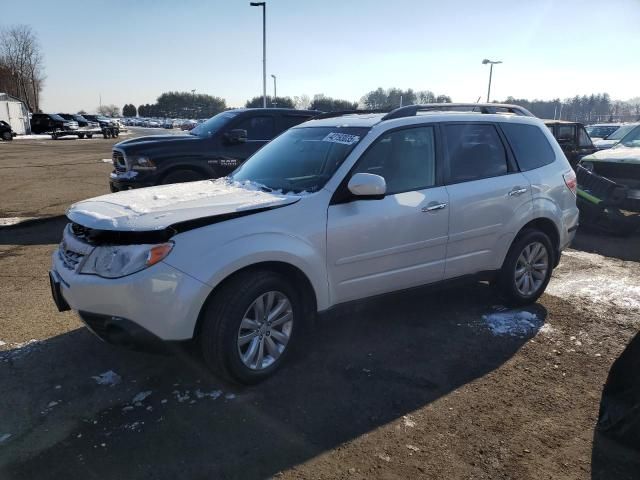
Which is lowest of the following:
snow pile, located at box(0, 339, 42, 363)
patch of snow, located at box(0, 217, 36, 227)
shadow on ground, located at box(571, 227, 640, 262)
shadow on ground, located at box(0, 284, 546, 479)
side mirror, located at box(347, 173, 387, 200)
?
shadow on ground, located at box(571, 227, 640, 262)

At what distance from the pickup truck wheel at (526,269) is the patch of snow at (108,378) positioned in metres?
3.43

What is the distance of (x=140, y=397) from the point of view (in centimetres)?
329

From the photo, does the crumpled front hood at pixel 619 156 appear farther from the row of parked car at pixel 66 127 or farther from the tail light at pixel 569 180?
the row of parked car at pixel 66 127

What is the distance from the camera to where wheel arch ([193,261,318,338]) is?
316cm

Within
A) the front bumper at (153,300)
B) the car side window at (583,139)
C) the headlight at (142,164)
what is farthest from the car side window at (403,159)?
the car side window at (583,139)

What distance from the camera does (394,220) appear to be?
3.86m

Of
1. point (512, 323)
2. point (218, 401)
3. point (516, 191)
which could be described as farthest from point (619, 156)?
point (218, 401)

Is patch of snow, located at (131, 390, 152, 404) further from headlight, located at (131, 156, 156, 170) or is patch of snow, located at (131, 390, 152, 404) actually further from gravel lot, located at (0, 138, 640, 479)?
headlight, located at (131, 156, 156, 170)

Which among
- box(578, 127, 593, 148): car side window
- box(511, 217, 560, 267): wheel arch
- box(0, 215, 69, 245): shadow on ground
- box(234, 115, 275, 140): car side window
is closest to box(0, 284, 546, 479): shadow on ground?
box(511, 217, 560, 267): wheel arch

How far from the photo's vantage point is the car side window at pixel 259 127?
28.6 ft

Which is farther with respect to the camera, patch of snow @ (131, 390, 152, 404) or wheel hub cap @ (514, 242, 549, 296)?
wheel hub cap @ (514, 242, 549, 296)

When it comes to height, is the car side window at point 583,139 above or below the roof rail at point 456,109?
below

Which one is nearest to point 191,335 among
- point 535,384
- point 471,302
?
point 535,384

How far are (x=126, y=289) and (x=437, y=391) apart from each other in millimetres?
2130
